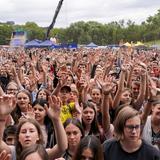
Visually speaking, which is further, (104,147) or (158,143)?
(158,143)

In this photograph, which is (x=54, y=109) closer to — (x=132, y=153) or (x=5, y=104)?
(x=5, y=104)

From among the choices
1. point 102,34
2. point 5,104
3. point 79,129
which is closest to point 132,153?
point 79,129

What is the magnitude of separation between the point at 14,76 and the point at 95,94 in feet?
8.76

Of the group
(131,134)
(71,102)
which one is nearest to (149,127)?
(131,134)

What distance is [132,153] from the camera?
13.6 feet

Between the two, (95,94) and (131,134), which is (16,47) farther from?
(131,134)

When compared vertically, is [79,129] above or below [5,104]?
below

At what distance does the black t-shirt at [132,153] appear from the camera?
413cm

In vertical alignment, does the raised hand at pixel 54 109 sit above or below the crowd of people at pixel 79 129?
above

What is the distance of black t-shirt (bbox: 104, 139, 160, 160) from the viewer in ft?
Answer: 13.6

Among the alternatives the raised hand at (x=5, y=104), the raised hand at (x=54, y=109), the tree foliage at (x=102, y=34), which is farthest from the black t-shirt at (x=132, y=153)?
the tree foliage at (x=102, y=34)

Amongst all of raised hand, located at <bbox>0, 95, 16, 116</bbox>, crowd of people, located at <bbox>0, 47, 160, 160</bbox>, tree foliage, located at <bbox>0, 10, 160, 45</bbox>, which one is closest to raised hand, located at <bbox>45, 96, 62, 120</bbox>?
crowd of people, located at <bbox>0, 47, 160, 160</bbox>

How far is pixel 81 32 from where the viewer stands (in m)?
85.4

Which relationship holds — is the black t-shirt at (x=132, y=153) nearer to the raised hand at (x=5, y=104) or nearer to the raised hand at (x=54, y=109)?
the raised hand at (x=54, y=109)
